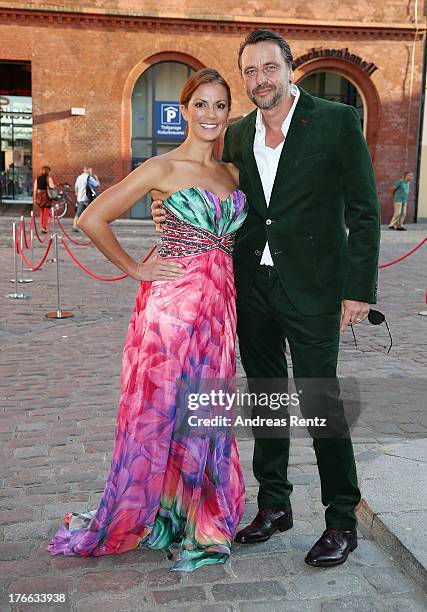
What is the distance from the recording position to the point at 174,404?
3.17 m

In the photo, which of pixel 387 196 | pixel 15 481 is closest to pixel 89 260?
pixel 15 481

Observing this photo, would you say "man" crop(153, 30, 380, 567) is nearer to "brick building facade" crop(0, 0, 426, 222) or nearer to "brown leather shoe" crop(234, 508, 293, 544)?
"brown leather shoe" crop(234, 508, 293, 544)

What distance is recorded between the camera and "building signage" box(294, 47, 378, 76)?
24000mm

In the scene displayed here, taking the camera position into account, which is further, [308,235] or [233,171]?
[233,171]

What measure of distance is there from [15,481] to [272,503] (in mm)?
1601

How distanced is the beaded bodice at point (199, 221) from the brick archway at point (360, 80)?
2242 cm

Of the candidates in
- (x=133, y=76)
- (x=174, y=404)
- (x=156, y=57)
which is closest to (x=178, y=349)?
(x=174, y=404)

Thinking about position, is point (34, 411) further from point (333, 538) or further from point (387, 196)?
point (387, 196)

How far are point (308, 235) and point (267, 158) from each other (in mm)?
421

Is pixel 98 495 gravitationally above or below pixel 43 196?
below

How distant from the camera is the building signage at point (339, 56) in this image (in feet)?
78.7

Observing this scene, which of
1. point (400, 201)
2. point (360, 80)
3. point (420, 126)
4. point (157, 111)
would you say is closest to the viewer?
point (400, 201)

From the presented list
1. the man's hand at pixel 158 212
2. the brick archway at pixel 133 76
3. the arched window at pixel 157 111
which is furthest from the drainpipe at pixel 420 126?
the man's hand at pixel 158 212

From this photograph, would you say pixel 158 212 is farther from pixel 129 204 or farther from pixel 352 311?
pixel 352 311
